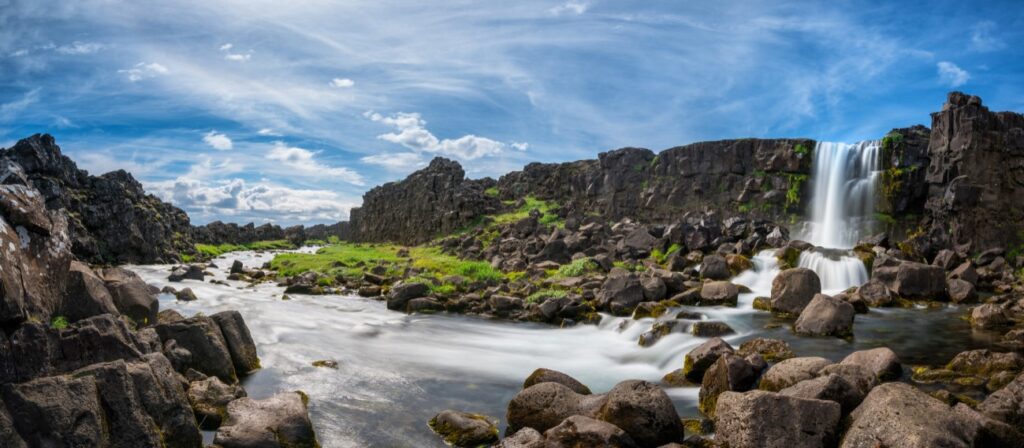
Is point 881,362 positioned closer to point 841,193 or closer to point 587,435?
point 587,435

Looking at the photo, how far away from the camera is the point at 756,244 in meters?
38.4

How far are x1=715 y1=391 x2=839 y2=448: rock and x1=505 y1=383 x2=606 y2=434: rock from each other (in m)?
2.46

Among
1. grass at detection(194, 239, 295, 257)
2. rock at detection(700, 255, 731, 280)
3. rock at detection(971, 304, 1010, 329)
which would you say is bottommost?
grass at detection(194, 239, 295, 257)

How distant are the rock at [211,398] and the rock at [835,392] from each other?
32.9 ft

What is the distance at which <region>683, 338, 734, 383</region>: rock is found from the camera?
1366 cm

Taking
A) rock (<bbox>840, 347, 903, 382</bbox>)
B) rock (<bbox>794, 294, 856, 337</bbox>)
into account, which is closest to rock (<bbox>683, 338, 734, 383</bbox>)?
rock (<bbox>840, 347, 903, 382</bbox>)

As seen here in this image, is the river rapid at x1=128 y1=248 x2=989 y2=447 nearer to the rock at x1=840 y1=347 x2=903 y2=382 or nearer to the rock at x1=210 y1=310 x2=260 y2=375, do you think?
the rock at x1=210 y1=310 x2=260 y2=375

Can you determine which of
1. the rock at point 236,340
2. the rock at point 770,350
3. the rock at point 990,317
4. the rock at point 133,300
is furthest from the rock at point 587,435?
the rock at point 990,317

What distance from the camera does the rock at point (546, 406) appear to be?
10.6 m

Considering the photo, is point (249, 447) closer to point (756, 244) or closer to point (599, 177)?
point (756, 244)

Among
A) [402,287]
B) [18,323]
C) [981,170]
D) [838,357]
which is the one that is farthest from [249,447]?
[981,170]

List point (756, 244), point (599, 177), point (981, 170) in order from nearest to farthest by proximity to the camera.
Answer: point (756, 244) < point (981, 170) < point (599, 177)

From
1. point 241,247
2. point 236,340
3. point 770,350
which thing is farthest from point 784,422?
point 241,247

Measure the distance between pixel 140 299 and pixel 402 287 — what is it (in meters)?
14.2
